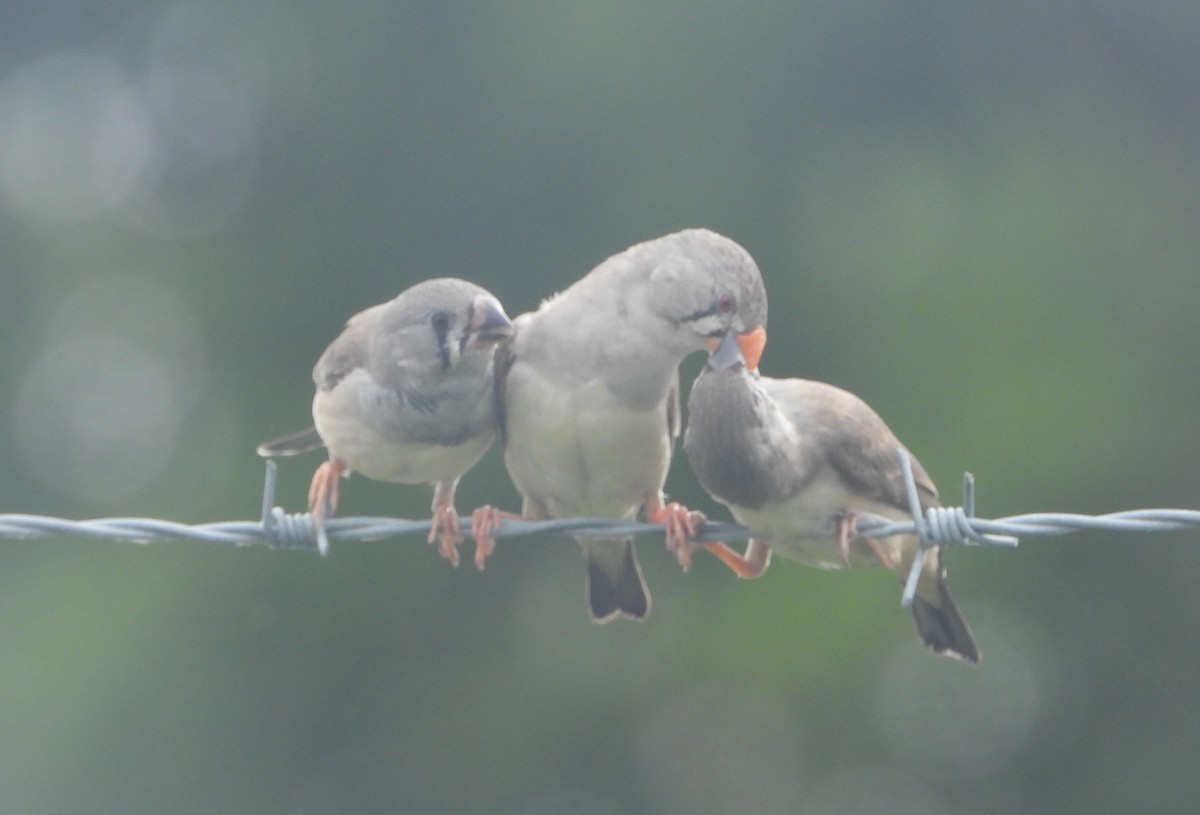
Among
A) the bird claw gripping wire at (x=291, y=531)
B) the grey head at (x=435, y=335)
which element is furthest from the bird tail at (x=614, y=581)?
the bird claw gripping wire at (x=291, y=531)

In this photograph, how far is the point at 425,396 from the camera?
4.70 metres

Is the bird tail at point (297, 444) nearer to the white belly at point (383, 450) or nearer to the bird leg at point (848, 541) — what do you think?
the white belly at point (383, 450)

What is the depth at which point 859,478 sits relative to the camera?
453 centimetres

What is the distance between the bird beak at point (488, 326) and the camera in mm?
4629

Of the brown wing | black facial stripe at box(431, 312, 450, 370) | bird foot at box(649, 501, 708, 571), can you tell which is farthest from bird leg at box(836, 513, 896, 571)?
black facial stripe at box(431, 312, 450, 370)

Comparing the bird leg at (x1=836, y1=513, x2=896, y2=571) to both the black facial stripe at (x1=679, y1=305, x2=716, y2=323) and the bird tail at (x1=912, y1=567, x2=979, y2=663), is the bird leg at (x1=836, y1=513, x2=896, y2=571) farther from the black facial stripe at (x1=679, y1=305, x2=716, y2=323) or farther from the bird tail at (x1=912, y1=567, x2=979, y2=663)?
the black facial stripe at (x1=679, y1=305, x2=716, y2=323)

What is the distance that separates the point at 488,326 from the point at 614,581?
107 centimetres

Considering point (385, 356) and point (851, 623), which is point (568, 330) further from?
point (851, 623)

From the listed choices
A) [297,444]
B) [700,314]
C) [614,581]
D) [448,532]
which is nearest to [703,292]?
[700,314]

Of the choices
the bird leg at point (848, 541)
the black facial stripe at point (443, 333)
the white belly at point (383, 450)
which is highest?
the black facial stripe at point (443, 333)

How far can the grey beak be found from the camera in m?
4.37

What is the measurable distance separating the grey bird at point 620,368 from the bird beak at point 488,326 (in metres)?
0.17

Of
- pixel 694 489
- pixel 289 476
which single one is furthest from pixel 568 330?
pixel 289 476

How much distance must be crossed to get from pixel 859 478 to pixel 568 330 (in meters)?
0.92
